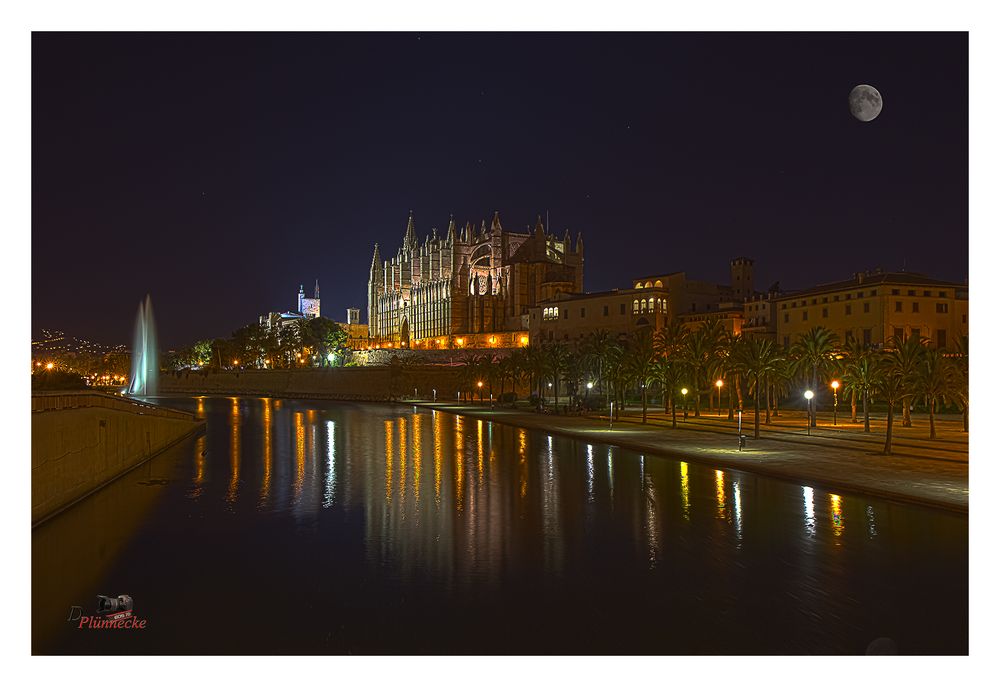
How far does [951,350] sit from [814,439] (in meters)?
30.3

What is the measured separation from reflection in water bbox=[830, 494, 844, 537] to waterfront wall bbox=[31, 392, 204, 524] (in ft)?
46.8

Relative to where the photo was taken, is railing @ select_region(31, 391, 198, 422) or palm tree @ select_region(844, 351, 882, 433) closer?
railing @ select_region(31, 391, 198, 422)

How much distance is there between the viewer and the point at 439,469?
23.2 m

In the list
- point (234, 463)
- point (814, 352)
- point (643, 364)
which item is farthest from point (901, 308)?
point (234, 463)

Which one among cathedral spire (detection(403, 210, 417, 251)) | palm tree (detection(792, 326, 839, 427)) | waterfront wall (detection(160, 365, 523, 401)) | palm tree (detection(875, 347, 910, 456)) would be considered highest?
cathedral spire (detection(403, 210, 417, 251))

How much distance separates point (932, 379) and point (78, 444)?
3180cm

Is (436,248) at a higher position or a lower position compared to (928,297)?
higher

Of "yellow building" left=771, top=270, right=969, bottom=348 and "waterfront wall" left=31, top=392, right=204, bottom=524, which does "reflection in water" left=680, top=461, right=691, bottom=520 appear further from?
"yellow building" left=771, top=270, right=969, bottom=348

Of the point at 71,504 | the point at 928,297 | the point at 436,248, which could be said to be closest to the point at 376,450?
the point at 71,504

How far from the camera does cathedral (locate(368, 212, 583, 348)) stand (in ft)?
387

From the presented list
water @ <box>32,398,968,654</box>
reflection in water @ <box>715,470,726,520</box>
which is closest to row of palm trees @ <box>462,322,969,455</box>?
reflection in water @ <box>715,470,726,520</box>

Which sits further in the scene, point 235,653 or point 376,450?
point 376,450

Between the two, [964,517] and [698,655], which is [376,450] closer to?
[964,517]
